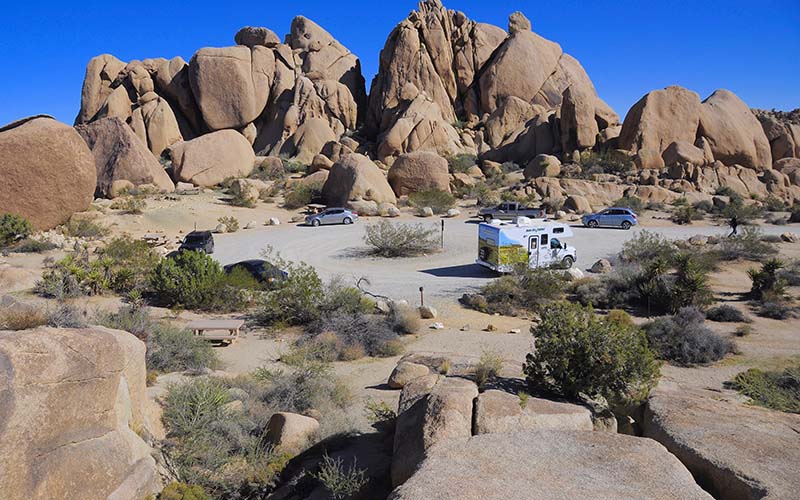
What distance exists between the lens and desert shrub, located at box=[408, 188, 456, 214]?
146 feet

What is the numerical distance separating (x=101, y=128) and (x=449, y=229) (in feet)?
98.8

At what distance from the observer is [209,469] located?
7.78 meters

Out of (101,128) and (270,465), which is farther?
(101,128)

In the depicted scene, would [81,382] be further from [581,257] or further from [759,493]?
→ [581,257]

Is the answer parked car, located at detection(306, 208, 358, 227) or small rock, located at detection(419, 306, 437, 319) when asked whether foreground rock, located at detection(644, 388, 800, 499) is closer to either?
small rock, located at detection(419, 306, 437, 319)

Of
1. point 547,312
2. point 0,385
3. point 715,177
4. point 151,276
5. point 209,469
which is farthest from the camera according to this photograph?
point 715,177

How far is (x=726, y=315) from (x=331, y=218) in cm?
2688

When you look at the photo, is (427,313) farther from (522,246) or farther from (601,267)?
(601,267)

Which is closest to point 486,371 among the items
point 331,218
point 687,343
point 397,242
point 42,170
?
point 687,343

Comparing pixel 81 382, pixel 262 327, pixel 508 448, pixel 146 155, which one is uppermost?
pixel 146 155

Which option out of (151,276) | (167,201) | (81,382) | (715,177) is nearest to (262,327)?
(151,276)

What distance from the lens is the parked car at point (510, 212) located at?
39.2 meters

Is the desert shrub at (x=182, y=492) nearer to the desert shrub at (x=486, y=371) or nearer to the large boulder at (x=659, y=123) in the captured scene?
the desert shrub at (x=486, y=371)

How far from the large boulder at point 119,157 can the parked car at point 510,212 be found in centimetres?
2606
